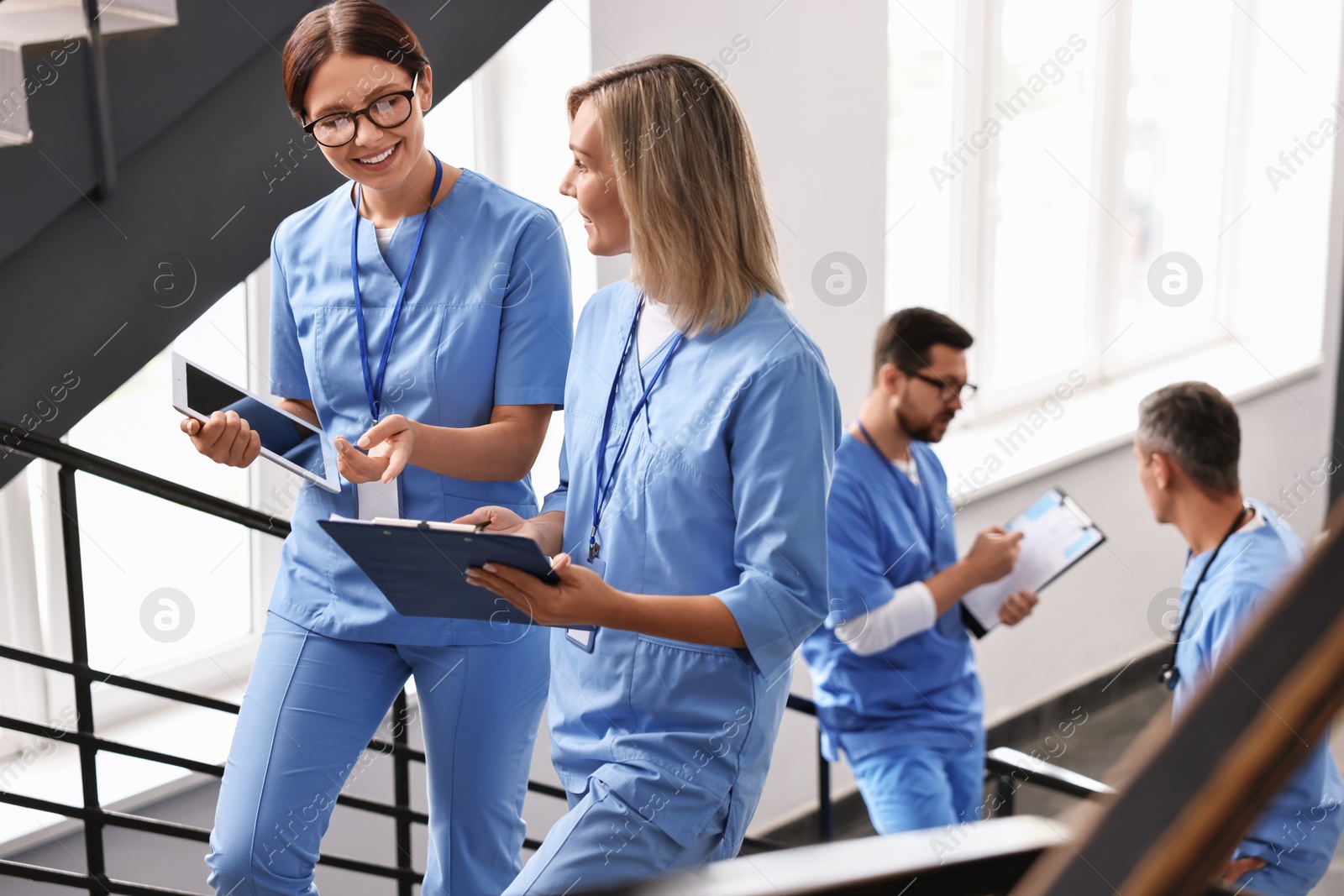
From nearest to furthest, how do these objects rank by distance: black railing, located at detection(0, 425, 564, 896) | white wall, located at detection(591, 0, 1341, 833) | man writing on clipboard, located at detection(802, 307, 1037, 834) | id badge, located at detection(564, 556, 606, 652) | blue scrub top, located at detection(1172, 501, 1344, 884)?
id badge, located at detection(564, 556, 606, 652), black railing, located at detection(0, 425, 564, 896), blue scrub top, located at detection(1172, 501, 1344, 884), man writing on clipboard, located at detection(802, 307, 1037, 834), white wall, located at detection(591, 0, 1341, 833)

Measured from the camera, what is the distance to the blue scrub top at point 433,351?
1.74 meters

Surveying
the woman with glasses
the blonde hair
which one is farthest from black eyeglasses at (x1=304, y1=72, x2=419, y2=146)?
the blonde hair

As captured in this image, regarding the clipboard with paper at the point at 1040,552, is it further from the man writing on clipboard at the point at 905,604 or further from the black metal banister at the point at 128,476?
the black metal banister at the point at 128,476

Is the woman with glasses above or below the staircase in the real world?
below

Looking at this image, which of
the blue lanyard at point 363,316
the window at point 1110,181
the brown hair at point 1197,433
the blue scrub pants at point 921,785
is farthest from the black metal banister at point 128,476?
the window at point 1110,181

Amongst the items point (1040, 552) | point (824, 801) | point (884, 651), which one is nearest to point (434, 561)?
point (824, 801)

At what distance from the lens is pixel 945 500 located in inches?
115

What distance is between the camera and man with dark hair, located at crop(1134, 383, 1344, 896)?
205 centimetres

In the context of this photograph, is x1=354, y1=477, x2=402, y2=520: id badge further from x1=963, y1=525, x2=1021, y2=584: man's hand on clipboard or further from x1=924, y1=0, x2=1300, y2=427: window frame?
x1=924, y1=0, x2=1300, y2=427: window frame

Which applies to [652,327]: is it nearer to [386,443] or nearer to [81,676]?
[386,443]

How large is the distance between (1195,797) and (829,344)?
124 inches

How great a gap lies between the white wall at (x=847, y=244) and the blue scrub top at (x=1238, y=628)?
136 centimetres

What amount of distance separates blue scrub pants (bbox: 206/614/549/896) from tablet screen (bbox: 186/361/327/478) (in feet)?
0.78

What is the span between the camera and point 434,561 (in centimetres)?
141
